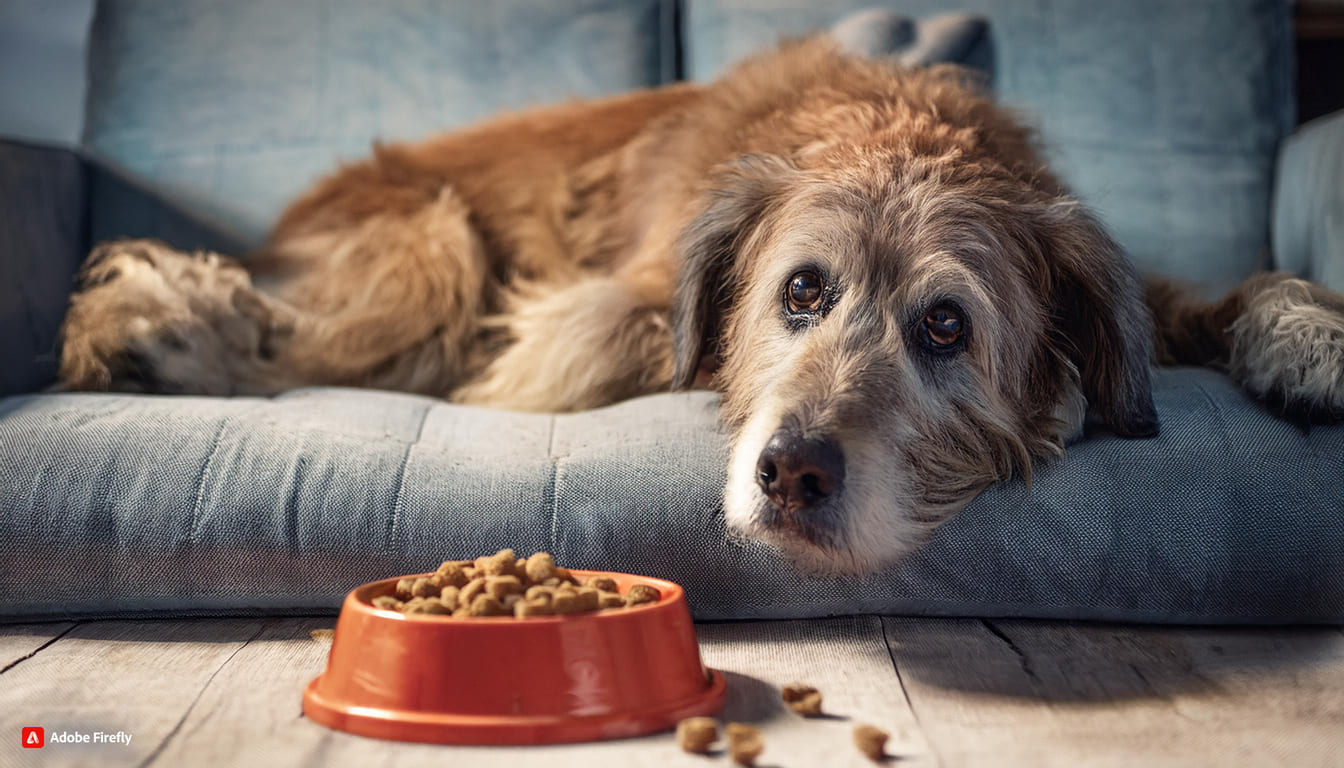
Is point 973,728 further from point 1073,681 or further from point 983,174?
point 983,174

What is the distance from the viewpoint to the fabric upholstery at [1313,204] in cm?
252

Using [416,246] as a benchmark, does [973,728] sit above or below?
below

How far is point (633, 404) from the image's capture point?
85.2 inches

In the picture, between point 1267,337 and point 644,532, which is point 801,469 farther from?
point 1267,337

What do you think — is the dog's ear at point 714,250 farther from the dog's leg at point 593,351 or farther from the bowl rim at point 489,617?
the bowl rim at point 489,617

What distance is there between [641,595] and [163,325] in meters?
1.60

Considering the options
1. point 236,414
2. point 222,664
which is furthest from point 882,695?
point 236,414

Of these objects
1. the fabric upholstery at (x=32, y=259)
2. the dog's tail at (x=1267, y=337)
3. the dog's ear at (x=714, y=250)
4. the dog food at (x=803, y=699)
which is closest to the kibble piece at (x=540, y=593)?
the dog food at (x=803, y=699)

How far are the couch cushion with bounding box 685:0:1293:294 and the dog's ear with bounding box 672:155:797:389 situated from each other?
1410 millimetres

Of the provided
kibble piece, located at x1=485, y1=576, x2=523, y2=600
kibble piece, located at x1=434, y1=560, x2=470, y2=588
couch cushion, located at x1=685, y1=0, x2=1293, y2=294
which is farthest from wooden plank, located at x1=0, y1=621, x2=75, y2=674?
couch cushion, located at x1=685, y1=0, x2=1293, y2=294

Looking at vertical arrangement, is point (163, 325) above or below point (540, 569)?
above

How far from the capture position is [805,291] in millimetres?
1857

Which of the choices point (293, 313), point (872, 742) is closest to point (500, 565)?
point (872, 742)

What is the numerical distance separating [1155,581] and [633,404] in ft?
3.33
